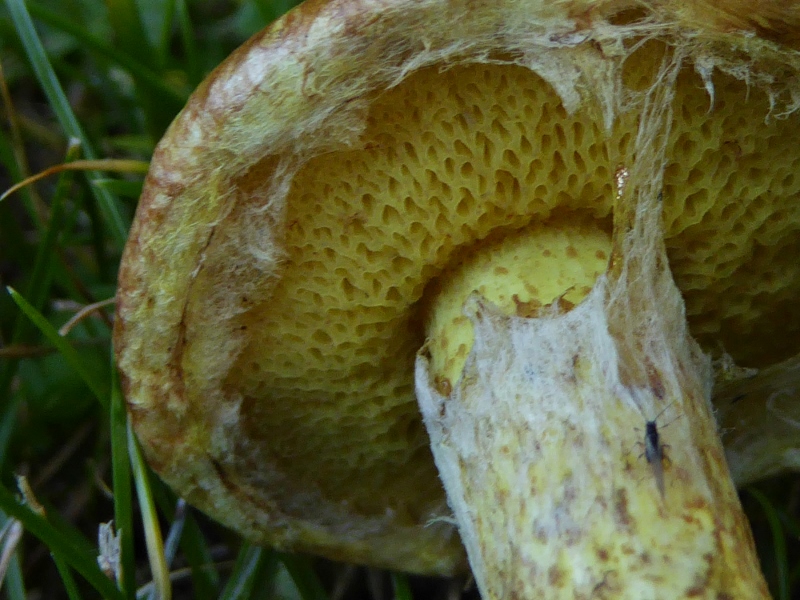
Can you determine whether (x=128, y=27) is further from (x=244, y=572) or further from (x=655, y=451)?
(x=655, y=451)

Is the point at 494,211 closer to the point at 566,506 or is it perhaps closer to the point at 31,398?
the point at 566,506

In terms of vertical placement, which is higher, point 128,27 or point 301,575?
point 128,27

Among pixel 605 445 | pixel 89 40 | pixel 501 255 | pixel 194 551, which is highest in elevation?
pixel 89 40

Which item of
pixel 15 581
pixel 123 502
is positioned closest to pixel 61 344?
pixel 123 502

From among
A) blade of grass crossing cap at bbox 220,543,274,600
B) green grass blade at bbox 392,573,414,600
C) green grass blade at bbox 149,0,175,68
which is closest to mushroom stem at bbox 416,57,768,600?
green grass blade at bbox 392,573,414,600

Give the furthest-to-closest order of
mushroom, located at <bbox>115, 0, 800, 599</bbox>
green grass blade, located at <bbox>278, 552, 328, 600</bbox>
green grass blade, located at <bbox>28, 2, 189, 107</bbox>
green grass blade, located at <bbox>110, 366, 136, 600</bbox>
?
green grass blade, located at <bbox>28, 2, 189, 107</bbox>
green grass blade, located at <bbox>278, 552, 328, 600</bbox>
green grass blade, located at <bbox>110, 366, 136, 600</bbox>
mushroom, located at <bbox>115, 0, 800, 599</bbox>

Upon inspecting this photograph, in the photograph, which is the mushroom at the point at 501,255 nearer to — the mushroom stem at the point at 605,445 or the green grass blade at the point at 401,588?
the mushroom stem at the point at 605,445

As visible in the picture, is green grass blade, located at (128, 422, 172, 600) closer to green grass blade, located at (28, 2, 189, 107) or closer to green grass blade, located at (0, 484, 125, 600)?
green grass blade, located at (0, 484, 125, 600)
